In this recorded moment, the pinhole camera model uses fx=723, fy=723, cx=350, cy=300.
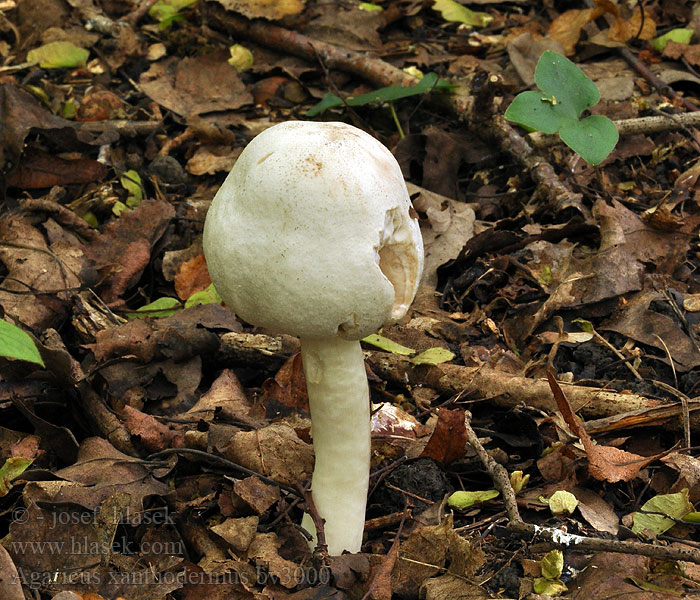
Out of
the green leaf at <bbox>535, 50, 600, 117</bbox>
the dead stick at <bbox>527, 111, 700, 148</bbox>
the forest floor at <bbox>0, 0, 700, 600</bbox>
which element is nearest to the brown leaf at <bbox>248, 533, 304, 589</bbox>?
the forest floor at <bbox>0, 0, 700, 600</bbox>

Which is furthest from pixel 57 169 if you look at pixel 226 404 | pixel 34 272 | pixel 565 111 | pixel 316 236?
pixel 316 236

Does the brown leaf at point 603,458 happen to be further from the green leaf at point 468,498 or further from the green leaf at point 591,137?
the green leaf at point 591,137

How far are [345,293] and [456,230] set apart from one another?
2.22 m

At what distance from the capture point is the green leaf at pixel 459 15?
20.8 ft

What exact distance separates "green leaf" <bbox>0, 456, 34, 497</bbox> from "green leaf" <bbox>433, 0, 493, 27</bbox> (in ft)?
16.9

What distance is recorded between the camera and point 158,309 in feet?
12.6

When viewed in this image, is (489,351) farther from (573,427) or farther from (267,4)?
(267,4)

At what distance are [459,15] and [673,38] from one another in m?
1.79

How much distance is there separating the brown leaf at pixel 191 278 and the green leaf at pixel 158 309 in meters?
0.16

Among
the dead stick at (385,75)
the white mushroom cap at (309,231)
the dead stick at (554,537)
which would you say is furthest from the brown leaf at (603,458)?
the dead stick at (385,75)

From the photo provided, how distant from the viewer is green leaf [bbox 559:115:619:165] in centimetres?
347

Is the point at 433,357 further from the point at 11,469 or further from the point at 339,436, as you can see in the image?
the point at 11,469

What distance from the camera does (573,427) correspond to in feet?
9.16

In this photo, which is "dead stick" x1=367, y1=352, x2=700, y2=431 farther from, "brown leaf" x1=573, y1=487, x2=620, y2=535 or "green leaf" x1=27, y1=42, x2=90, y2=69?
"green leaf" x1=27, y1=42, x2=90, y2=69
